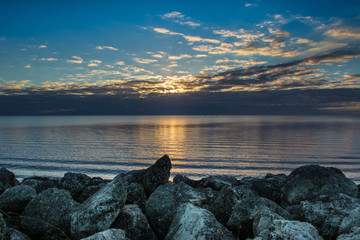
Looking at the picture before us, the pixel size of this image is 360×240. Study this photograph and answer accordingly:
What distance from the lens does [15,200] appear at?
6816 millimetres

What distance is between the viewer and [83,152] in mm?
34031

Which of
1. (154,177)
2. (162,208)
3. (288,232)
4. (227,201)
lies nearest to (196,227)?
(288,232)

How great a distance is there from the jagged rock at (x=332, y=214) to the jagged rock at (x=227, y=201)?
1673 millimetres

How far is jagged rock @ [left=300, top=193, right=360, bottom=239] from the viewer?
5035mm

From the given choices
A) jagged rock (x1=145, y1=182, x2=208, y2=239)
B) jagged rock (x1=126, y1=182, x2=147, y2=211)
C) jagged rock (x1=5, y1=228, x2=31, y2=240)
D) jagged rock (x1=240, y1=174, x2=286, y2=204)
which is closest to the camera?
jagged rock (x1=5, y1=228, x2=31, y2=240)

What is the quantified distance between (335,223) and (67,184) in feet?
28.4

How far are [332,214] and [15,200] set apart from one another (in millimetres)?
8553

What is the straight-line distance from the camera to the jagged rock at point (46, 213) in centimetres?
577

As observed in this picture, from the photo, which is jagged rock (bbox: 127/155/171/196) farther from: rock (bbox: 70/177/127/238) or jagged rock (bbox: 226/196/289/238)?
jagged rock (bbox: 226/196/289/238)

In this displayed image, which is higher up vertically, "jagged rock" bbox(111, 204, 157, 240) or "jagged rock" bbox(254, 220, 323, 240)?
"jagged rock" bbox(254, 220, 323, 240)

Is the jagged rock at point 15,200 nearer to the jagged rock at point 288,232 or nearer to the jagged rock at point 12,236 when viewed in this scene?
the jagged rock at point 12,236

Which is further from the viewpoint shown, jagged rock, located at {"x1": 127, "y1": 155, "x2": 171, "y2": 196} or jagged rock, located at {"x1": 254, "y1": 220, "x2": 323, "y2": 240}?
jagged rock, located at {"x1": 127, "y1": 155, "x2": 171, "y2": 196}

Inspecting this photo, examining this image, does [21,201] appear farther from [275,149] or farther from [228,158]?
[275,149]

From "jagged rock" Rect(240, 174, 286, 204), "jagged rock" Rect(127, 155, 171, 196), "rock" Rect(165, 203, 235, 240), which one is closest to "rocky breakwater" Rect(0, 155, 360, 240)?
"rock" Rect(165, 203, 235, 240)
